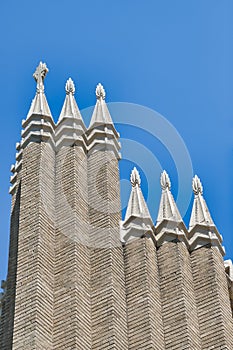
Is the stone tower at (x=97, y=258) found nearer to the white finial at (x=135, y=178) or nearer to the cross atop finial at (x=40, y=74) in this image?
the white finial at (x=135, y=178)

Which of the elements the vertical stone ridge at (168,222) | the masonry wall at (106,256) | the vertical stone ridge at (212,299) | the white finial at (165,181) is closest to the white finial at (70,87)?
the masonry wall at (106,256)

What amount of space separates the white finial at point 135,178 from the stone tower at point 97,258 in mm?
27

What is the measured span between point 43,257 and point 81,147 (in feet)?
14.9

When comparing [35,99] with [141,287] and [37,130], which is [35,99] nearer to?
[37,130]

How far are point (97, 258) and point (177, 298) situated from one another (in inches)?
83.9

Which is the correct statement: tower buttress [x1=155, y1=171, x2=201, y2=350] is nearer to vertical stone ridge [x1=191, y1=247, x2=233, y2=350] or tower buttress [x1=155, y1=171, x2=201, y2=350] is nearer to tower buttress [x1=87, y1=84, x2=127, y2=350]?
vertical stone ridge [x1=191, y1=247, x2=233, y2=350]

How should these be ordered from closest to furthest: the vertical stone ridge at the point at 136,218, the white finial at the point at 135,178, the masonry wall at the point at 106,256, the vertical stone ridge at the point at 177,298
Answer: the masonry wall at the point at 106,256
the vertical stone ridge at the point at 177,298
the vertical stone ridge at the point at 136,218
the white finial at the point at 135,178

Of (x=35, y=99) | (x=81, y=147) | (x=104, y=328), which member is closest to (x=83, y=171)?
(x=81, y=147)

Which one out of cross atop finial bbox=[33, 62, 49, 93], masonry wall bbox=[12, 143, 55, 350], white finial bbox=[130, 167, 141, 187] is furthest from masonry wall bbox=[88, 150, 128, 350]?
cross atop finial bbox=[33, 62, 49, 93]

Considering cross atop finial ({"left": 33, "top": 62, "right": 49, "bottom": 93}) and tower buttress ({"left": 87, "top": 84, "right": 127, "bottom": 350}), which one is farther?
cross atop finial ({"left": 33, "top": 62, "right": 49, "bottom": 93})

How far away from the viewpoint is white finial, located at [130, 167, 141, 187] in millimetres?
32406

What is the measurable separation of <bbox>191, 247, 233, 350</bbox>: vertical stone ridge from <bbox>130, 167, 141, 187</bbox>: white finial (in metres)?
2.63

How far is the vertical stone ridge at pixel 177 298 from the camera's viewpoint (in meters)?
28.0

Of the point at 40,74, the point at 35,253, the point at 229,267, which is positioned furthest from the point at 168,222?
the point at 40,74
